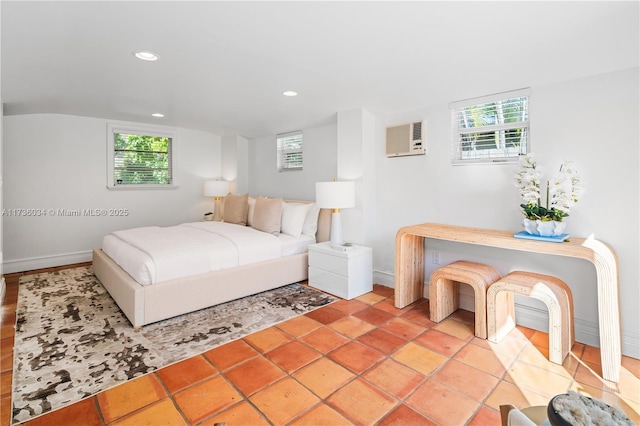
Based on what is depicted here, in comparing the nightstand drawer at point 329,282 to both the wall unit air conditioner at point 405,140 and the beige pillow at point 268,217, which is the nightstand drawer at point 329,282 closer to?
the beige pillow at point 268,217

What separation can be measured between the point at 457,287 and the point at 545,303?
36.0 inches

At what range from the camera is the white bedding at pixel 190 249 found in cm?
292

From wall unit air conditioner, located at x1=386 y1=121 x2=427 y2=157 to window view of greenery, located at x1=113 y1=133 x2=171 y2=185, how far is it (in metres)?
3.89

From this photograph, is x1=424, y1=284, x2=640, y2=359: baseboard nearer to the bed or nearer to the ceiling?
the bed

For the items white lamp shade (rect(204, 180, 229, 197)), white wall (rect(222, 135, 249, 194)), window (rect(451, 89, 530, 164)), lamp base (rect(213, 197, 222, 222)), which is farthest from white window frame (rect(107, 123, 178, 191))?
window (rect(451, 89, 530, 164))

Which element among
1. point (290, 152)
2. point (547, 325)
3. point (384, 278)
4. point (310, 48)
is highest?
point (310, 48)

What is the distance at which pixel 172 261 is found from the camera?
296cm

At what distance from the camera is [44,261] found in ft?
15.0

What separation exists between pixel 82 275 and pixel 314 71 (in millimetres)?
3978

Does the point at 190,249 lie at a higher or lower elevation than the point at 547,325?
higher

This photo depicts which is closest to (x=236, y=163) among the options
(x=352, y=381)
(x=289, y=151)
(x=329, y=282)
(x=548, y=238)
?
(x=289, y=151)

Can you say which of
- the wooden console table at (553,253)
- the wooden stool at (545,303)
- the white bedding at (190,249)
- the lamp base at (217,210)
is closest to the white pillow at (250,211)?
the white bedding at (190,249)

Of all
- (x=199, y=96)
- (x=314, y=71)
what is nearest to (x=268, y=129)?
(x=199, y=96)

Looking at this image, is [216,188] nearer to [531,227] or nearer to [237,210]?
[237,210]
